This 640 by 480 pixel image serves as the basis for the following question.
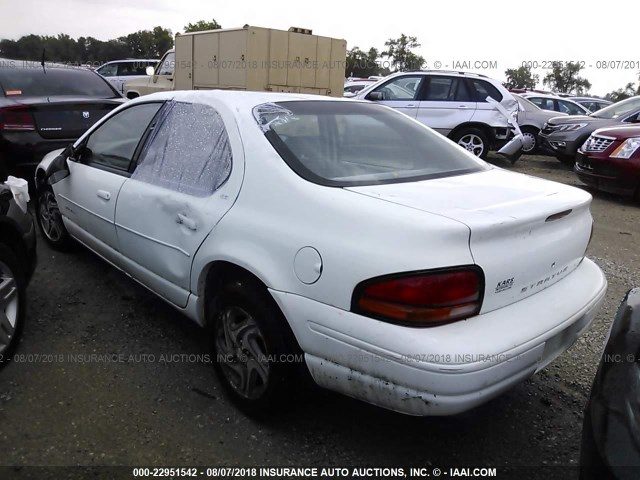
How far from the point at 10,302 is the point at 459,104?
8.48m

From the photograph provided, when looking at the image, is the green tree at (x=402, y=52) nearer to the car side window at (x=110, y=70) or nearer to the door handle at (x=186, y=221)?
the car side window at (x=110, y=70)

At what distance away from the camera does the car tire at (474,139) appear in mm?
9641

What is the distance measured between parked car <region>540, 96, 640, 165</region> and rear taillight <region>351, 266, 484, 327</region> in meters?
8.72

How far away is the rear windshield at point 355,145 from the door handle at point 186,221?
1.86 feet

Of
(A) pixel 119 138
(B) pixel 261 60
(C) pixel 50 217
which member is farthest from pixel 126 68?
(A) pixel 119 138

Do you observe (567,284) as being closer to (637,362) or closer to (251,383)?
(637,362)

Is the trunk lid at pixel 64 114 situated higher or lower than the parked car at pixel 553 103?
lower

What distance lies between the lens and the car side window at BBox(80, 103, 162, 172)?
326 cm

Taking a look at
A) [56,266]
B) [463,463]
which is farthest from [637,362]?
[56,266]

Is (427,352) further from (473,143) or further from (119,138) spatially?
(473,143)

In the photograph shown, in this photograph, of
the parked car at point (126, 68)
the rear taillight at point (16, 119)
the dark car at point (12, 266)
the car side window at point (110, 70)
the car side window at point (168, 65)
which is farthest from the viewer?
the car side window at point (110, 70)

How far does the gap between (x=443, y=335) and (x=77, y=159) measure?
10.2 ft

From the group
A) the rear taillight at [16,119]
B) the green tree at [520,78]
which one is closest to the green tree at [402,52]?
the green tree at [520,78]

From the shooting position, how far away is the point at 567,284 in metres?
2.34
